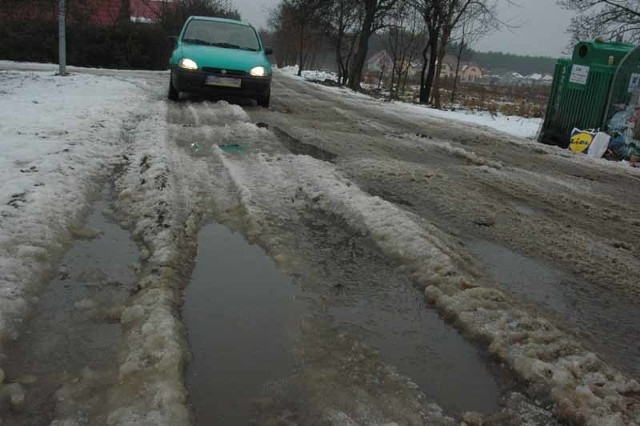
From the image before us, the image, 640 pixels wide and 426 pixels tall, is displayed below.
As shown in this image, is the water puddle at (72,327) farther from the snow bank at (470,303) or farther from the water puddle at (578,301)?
the water puddle at (578,301)

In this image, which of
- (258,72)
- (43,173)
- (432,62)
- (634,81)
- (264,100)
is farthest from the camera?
(432,62)

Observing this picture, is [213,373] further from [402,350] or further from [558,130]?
[558,130]

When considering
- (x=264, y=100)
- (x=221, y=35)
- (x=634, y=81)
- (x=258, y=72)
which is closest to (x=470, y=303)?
(x=258, y=72)

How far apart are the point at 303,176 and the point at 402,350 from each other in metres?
2.69

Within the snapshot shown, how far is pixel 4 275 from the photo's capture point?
245 cm

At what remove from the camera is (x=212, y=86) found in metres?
9.09

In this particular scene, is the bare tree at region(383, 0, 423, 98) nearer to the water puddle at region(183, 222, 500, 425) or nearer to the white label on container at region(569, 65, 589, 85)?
the white label on container at region(569, 65, 589, 85)

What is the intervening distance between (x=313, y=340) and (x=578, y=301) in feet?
A: 5.22

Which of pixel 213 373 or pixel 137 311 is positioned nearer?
pixel 213 373

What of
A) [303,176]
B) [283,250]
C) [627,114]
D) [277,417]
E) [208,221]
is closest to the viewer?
[277,417]

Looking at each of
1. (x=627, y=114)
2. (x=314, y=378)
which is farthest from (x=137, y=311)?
(x=627, y=114)

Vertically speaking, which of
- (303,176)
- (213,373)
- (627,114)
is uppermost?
(627,114)

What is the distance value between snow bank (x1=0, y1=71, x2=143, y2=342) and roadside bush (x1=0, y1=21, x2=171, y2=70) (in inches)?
611

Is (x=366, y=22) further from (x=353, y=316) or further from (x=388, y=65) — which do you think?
(x=388, y=65)
